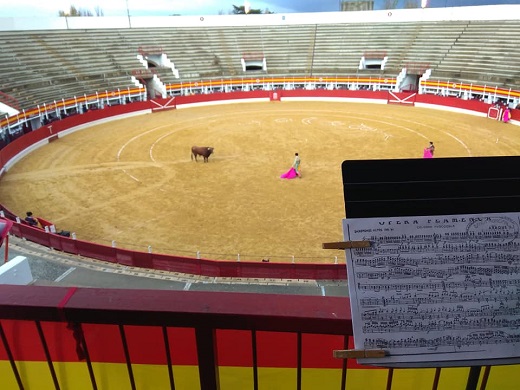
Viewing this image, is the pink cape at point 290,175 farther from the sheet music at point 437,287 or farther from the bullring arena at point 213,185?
the sheet music at point 437,287

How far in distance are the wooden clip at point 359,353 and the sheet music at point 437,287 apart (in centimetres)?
3

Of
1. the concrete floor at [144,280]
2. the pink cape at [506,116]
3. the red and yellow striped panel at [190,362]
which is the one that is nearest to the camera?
the red and yellow striped panel at [190,362]

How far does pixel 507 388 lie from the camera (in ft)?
8.18

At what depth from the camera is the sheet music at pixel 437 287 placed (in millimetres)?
1969

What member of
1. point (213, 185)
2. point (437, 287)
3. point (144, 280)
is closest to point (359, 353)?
point (437, 287)

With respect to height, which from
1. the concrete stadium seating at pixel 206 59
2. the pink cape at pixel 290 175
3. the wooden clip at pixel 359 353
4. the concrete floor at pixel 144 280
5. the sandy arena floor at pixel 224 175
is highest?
the wooden clip at pixel 359 353

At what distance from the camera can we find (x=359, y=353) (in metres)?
1.95

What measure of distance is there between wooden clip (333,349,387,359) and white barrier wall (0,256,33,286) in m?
4.32

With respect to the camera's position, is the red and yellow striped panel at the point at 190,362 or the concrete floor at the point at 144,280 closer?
the red and yellow striped panel at the point at 190,362

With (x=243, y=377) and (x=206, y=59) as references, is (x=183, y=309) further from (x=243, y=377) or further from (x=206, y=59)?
(x=206, y=59)

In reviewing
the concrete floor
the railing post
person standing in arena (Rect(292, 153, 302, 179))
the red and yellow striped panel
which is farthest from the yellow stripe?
person standing in arena (Rect(292, 153, 302, 179))

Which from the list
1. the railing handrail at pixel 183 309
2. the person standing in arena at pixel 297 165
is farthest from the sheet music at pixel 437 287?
the person standing in arena at pixel 297 165

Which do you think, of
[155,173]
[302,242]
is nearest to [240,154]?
[155,173]

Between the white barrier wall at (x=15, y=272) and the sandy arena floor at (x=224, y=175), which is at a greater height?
the white barrier wall at (x=15, y=272)
